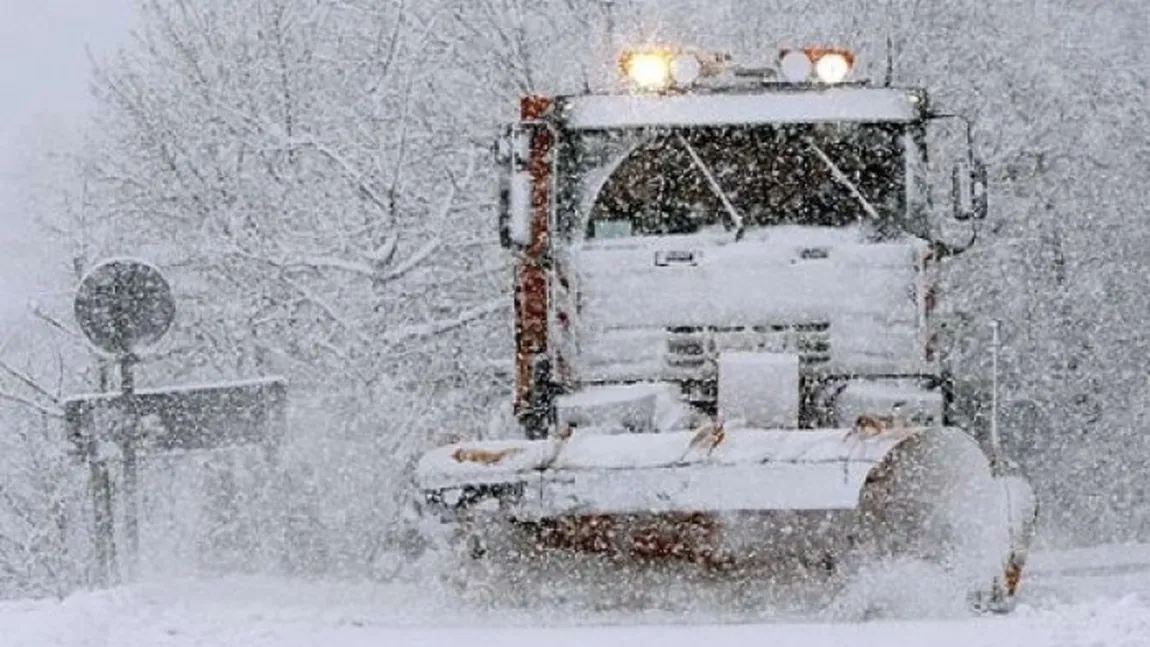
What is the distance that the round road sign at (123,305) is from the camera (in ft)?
32.2

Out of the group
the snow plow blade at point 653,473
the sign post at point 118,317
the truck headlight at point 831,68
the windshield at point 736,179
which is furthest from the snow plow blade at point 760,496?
the truck headlight at point 831,68

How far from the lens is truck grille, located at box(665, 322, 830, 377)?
938cm

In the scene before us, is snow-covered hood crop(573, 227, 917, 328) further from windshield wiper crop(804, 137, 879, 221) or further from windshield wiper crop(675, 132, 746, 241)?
windshield wiper crop(804, 137, 879, 221)

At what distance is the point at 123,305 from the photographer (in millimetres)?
9836

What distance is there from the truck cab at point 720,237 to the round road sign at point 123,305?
Result: 1696 mm

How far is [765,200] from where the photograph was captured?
9.84 metres

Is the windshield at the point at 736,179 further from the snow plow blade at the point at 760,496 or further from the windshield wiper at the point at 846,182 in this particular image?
the snow plow blade at the point at 760,496

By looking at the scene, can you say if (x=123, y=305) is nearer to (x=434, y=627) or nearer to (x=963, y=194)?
(x=434, y=627)

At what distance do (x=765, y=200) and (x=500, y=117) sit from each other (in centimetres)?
706

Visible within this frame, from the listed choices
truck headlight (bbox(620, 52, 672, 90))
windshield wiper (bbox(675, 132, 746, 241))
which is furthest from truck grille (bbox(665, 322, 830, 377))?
truck headlight (bbox(620, 52, 672, 90))

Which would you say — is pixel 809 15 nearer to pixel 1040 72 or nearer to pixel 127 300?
pixel 1040 72

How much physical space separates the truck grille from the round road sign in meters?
2.48

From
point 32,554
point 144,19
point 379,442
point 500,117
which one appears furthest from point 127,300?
point 32,554

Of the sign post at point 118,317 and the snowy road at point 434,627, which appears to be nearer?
the snowy road at point 434,627
